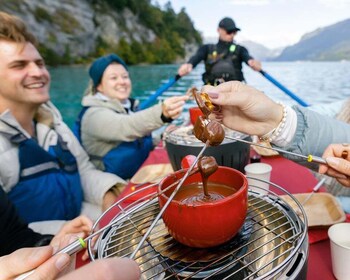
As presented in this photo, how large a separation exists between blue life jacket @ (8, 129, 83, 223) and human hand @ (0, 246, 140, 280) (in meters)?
1.08

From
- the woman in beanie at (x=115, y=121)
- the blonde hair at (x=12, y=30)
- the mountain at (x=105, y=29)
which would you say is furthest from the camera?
the mountain at (x=105, y=29)

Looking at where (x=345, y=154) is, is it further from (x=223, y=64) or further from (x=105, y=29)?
(x=105, y=29)

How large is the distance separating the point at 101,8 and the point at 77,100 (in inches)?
1115

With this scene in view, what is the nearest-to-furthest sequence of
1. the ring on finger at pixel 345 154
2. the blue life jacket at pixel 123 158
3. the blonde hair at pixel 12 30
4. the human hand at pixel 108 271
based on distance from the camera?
the human hand at pixel 108 271 → the ring on finger at pixel 345 154 → the blonde hair at pixel 12 30 → the blue life jacket at pixel 123 158

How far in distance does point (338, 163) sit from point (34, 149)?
1538mm

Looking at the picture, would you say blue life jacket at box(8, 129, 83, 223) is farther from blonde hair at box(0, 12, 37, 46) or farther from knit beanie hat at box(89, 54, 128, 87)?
knit beanie hat at box(89, 54, 128, 87)

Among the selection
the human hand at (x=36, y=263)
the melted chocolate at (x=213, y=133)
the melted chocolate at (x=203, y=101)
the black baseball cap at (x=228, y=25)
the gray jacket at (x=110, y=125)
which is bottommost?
the gray jacket at (x=110, y=125)

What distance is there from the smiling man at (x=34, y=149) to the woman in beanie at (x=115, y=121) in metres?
0.33

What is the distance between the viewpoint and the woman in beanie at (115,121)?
2.10 metres

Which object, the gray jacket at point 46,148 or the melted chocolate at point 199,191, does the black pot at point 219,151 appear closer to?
the melted chocolate at point 199,191

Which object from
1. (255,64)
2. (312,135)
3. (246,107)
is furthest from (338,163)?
(255,64)

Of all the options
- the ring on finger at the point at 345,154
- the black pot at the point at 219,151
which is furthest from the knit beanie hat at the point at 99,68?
the ring on finger at the point at 345,154

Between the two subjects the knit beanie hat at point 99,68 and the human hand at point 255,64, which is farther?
the human hand at point 255,64

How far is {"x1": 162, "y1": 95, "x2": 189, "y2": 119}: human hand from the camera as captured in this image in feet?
6.40
